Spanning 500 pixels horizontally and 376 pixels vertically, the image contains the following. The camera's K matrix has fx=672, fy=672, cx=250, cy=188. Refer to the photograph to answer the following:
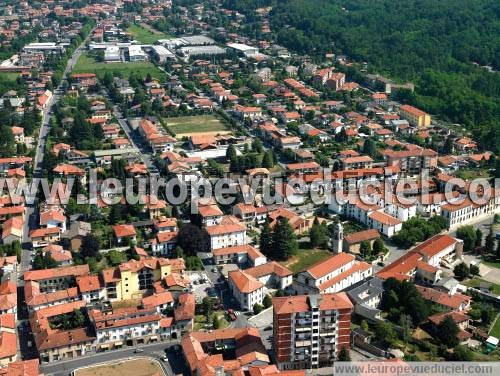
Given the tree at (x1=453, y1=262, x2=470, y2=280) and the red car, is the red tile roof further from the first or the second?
the tree at (x1=453, y1=262, x2=470, y2=280)

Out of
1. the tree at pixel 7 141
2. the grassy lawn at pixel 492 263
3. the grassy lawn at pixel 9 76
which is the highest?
the grassy lawn at pixel 9 76

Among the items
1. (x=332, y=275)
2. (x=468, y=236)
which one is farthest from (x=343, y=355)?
(x=468, y=236)

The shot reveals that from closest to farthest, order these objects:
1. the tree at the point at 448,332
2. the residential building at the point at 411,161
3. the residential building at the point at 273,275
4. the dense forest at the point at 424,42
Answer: the tree at the point at 448,332 < the residential building at the point at 273,275 < the residential building at the point at 411,161 < the dense forest at the point at 424,42

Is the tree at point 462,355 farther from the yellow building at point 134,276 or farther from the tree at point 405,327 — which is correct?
the yellow building at point 134,276

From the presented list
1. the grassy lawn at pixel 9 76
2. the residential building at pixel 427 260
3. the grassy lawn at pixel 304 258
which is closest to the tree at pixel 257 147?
the grassy lawn at pixel 304 258

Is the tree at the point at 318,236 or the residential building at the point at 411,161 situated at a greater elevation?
the residential building at the point at 411,161

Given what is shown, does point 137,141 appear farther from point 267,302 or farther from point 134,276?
point 267,302

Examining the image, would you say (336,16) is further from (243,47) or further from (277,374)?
A: (277,374)
